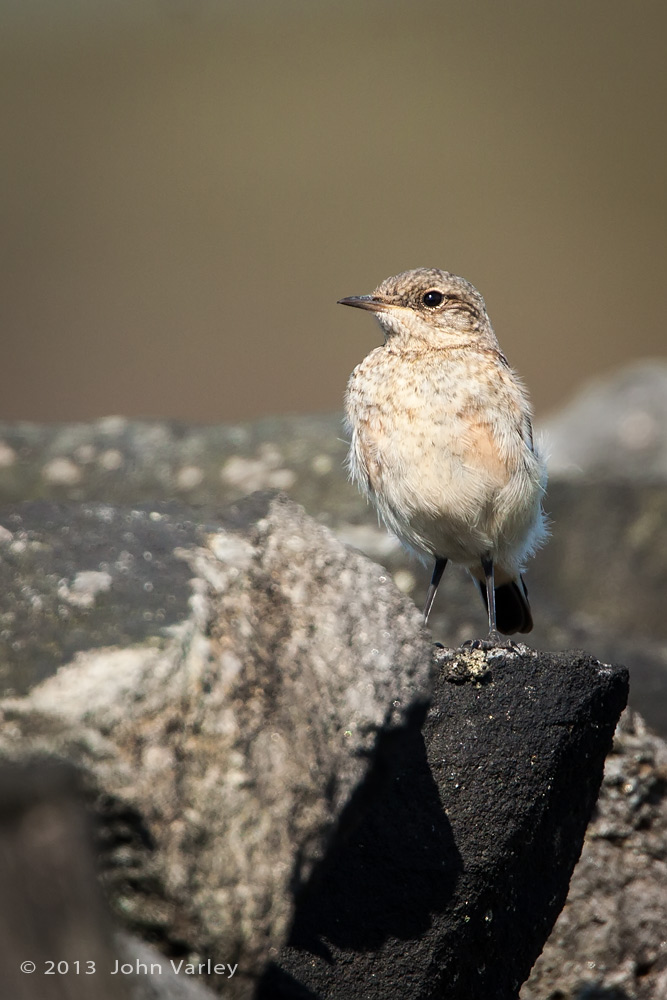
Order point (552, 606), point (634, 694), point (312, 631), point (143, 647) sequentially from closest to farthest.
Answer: point (143, 647)
point (312, 631)
point (634, 694)
point (552, 606)

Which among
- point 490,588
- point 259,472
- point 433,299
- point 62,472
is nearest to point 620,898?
point 490,588

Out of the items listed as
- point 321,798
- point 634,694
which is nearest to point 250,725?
point 321,798

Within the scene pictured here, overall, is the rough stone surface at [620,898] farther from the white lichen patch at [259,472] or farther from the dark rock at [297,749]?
the white lichen patch at [259,472]

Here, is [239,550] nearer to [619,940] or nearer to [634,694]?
[619,940]

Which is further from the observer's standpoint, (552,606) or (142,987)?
(552,606)

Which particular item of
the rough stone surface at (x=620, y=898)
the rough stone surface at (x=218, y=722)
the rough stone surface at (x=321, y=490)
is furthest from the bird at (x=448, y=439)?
the rough stone surface at (x=218, y=722)

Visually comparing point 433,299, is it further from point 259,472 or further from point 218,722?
point 218,722
